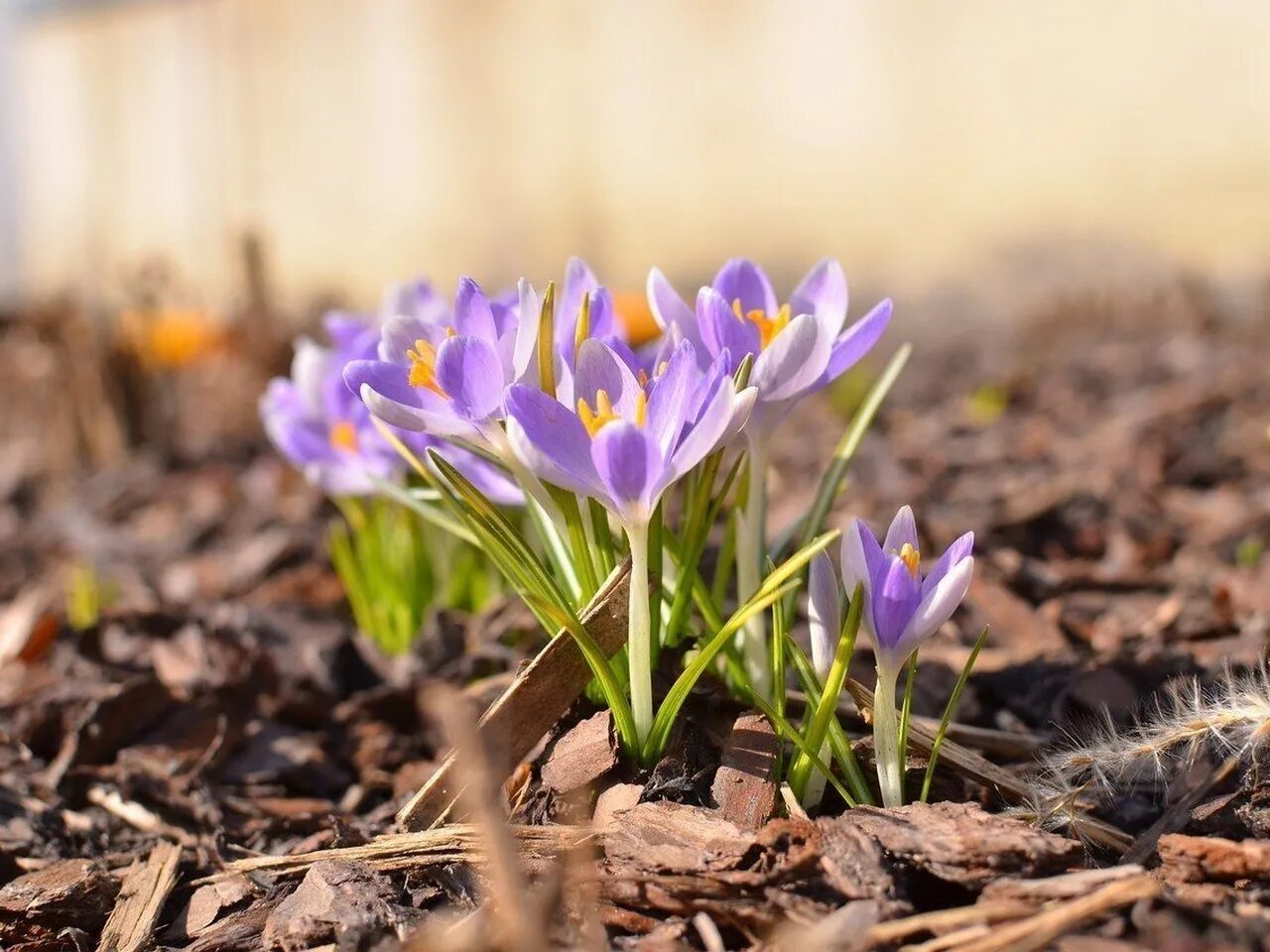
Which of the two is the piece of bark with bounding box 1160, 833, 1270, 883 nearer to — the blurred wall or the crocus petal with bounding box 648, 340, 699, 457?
the crocus petal with bounding box 648, 340, 699, 457

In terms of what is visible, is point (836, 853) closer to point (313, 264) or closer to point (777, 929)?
Result: point (777, 929)

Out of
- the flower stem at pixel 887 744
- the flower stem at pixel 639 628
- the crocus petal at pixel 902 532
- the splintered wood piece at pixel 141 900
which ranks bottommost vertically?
the splintered wood piece at pixel 141 900

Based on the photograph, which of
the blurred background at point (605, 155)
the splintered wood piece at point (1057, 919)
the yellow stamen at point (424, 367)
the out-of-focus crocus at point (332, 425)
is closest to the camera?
the splintered wood piece at point (1057, 919)

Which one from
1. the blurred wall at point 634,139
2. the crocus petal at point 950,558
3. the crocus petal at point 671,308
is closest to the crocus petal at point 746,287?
the crocus petal at point 671,308

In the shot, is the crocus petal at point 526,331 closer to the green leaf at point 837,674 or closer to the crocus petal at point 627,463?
the crocus petal at point 627,463

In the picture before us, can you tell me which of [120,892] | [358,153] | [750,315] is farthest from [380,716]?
[358,153]

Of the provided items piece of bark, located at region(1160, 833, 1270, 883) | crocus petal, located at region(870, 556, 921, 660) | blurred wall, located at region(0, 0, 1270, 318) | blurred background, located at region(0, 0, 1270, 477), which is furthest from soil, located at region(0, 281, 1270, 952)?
blurred wall, located at region(0, 0, 1270, 318)
